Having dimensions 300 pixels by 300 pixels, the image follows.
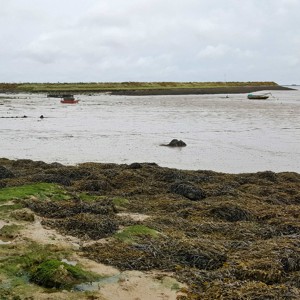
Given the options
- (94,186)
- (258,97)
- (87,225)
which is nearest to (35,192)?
(94,186)

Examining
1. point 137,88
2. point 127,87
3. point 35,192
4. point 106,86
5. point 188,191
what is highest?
point 106,86

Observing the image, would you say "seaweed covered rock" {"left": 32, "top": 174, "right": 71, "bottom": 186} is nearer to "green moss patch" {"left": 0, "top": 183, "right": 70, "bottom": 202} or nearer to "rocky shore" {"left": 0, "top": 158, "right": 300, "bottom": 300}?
"rocky shore" {"left": 0, "top": 158, "right": 300, "bottom": 300}

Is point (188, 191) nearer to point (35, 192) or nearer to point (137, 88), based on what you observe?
point (35, 192)

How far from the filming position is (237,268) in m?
5.55

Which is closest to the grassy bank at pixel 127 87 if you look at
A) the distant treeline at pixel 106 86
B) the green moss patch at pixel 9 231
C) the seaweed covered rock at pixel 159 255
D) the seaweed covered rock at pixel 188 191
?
the distant treeline at pixel 106 86

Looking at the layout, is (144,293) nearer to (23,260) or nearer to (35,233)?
(23,260)

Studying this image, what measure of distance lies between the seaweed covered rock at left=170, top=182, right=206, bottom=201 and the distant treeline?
4358 inches

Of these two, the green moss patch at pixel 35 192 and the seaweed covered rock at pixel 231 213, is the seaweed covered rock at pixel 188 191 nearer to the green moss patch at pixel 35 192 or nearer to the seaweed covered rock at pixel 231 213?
the seaweed covered rock at pixel 231 213

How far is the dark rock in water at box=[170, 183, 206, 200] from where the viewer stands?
10062mm

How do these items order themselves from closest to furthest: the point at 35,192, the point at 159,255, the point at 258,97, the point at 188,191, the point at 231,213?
the point at 159,255 < the point at 231,213 < the point at 35,192 < the point at 188,191 < the point at 258,97

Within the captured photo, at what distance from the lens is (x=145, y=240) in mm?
6598

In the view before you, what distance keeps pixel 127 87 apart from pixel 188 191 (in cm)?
13063

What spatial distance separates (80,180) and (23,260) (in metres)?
5.78

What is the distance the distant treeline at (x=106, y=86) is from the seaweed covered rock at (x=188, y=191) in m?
111
